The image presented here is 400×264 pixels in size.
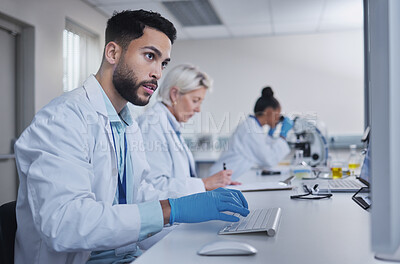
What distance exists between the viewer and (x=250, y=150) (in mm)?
3559

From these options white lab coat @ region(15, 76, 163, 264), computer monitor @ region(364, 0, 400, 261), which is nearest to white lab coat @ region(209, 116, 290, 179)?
white lab coat @ region(15, 76, 163, 264)

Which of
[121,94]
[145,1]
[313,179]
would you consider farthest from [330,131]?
[121,94]

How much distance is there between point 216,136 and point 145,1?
2.30 metres

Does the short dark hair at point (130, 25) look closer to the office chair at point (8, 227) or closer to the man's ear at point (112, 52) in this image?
the man's ear at point (112, 52)

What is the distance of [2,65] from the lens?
3.47m

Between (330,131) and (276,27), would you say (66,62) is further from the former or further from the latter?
(330,131)

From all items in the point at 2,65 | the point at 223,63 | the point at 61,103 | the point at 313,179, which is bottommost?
the point at 313,179

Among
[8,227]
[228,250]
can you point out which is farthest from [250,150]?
[228,250]

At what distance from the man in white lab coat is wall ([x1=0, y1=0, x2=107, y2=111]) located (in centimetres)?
247

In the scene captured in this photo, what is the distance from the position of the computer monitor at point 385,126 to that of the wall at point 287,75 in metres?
5.11

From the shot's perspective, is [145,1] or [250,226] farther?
[145,1]

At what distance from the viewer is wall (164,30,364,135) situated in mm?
5535

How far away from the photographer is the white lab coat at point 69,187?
927mm

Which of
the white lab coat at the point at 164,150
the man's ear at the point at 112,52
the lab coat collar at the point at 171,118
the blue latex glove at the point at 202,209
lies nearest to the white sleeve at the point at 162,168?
the white lab coat at the point at 164,150
